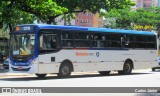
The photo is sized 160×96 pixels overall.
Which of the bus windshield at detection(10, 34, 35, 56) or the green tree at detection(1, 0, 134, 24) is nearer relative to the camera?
the bus windshield at detection(10, 34, 35, 56)

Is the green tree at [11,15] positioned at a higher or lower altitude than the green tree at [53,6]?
lower

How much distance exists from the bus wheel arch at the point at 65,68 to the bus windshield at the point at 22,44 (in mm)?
2280

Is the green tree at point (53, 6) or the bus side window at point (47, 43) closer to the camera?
the bus side window at point (47, 43)

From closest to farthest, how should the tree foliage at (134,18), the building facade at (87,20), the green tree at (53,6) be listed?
the green tree at (53,6)
the tree foliage at (134,18)
the building facade at (87,20)

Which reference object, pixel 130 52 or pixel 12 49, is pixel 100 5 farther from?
pixel 12 49

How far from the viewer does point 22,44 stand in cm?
2294

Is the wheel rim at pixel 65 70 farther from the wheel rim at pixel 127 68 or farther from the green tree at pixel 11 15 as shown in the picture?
the green tree at pixel 11 15

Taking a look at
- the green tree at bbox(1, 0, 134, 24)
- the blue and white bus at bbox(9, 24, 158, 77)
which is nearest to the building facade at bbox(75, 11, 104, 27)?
the green tree at bbox(1, 0, 134, 24)

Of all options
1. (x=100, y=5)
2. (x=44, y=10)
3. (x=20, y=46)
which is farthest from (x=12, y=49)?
(x=100, y=5)

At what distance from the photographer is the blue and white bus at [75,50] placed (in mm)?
22672

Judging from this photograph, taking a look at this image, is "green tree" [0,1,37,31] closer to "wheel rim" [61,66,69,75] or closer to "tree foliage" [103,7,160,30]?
"wheel rim" [61,66,69,75]

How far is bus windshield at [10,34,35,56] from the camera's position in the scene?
22639 millimetres

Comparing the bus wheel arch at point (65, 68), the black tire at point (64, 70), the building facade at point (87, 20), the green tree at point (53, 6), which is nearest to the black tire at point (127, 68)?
the bus wheel arch at point (65, 68)

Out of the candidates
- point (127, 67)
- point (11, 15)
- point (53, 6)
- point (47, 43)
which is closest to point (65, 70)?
point (47, 43)
